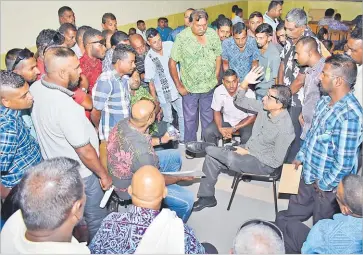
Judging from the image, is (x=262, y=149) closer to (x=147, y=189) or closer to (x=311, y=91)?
(x=311, y=91)

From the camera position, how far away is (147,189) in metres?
1.99

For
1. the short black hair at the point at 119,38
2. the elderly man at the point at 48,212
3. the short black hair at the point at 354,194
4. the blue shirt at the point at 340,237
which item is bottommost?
the blue shirt at the point at 340,237

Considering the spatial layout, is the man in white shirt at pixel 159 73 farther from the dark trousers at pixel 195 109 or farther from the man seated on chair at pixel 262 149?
the man seated on chair at pixel 262 149

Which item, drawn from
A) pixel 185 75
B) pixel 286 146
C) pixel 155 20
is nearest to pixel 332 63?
pixel 286 146

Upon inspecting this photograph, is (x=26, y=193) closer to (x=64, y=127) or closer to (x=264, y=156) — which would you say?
(x=64, y=127)

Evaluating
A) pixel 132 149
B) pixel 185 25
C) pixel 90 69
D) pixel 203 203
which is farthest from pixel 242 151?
pixel 185 25

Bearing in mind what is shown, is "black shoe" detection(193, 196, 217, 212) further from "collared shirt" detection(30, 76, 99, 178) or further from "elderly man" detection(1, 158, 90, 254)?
"elderly man" detection(1, 158, 90, 254)

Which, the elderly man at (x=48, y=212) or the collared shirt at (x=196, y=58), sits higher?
the collared shirt at (x=196, y=58)

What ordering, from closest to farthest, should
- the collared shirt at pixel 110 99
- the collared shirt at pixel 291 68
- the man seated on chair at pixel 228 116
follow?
1. the collared shirt at pixel 110 99
2. the collared shirt at pixel 291 68
3. the man seated on chair at pixel 228 116

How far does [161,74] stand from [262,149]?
1819 mm

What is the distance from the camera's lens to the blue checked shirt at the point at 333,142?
2.46 metres

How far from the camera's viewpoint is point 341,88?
2627 mm

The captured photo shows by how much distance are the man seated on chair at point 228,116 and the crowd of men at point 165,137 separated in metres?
0.02

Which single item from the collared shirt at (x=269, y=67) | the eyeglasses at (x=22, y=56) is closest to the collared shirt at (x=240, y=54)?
the collared shirt at (x=269, y=67)
